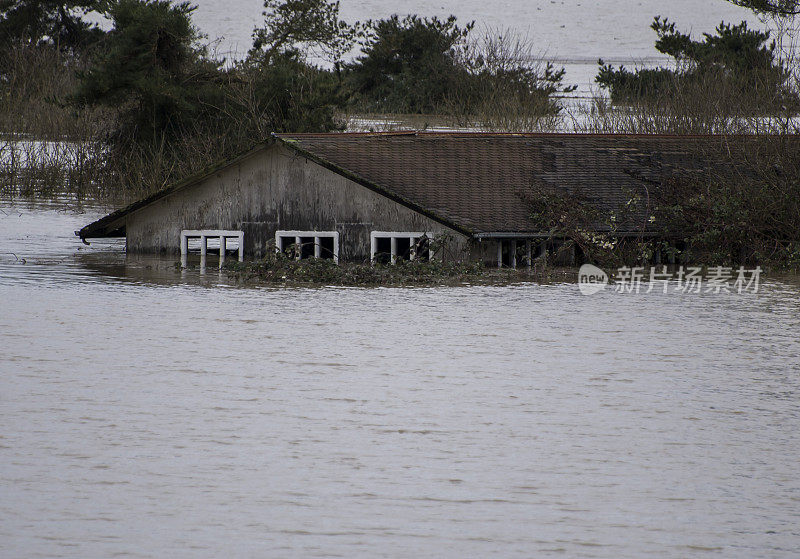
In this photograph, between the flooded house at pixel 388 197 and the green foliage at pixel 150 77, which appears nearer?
the flooded house at pixel 388 197

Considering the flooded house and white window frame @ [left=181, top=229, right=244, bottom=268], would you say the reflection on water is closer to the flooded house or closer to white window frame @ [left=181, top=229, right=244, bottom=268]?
the flooded house

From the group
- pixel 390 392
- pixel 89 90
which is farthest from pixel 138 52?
pixel 390 392

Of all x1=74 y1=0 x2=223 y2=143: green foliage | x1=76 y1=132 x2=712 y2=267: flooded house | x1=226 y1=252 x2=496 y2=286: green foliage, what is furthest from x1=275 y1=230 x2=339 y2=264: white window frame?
x1=74 y1=0 x2=223 y2=143: green foliage

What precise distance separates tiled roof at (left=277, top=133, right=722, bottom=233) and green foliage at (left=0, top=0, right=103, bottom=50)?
1500 inches

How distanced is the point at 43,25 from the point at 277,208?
147 feet

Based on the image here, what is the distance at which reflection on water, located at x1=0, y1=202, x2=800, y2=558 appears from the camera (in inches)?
282

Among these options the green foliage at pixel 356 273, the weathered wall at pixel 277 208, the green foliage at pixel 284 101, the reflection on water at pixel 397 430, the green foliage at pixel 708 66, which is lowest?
the reflection on water at pixel 397 430

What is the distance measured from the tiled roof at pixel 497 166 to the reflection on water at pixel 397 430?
7297mm

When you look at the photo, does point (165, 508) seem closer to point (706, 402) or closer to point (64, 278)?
point (706, 402)

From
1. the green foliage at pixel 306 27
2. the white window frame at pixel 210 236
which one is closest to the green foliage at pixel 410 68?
the green foliage at pixel 306 27

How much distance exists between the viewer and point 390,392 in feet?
36.8

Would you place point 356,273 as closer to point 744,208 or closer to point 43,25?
point 744,208

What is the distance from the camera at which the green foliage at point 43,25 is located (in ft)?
205

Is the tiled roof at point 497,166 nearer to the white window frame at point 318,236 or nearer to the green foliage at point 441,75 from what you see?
the white window frame at point 318,236
